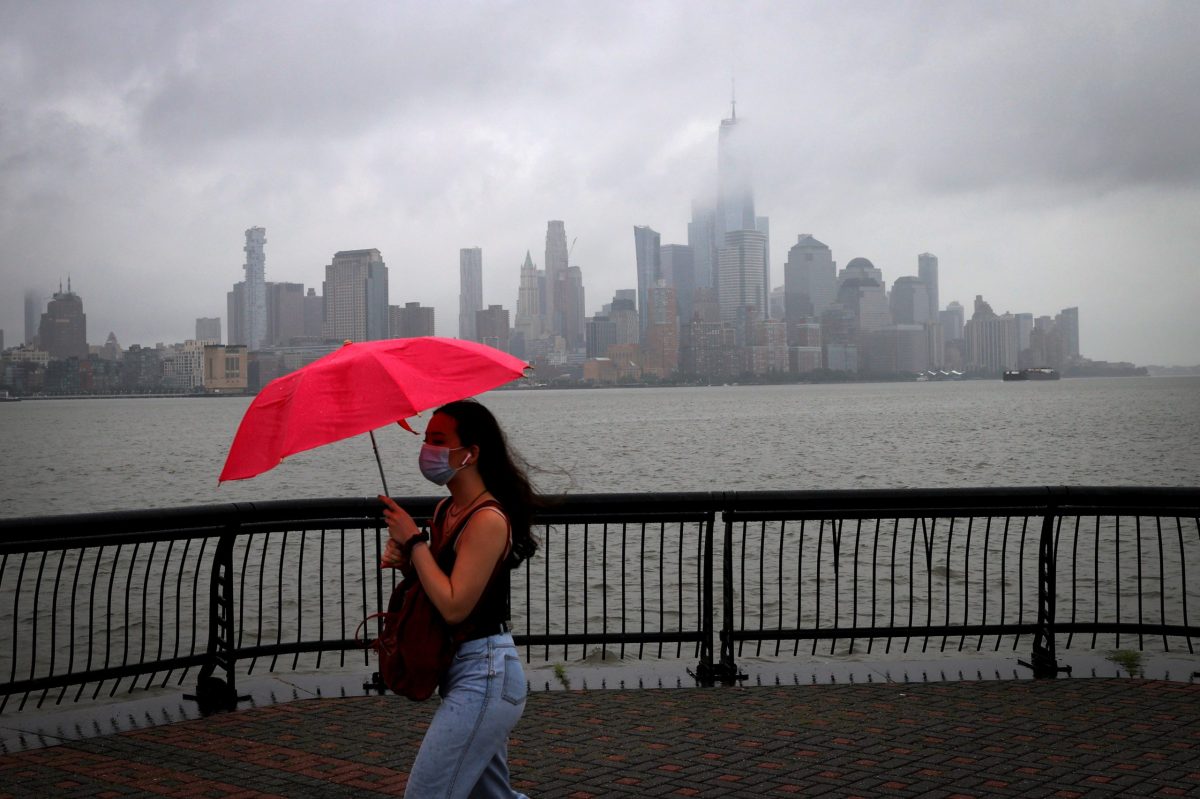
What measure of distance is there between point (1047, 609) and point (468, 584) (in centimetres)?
610

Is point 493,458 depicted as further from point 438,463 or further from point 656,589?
point 656,589

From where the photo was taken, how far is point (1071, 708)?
744 cm

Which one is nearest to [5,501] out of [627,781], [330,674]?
[330,674]

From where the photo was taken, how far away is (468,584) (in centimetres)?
382

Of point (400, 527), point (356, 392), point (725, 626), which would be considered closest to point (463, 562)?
point (400, 527)

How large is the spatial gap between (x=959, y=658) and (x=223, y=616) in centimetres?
529

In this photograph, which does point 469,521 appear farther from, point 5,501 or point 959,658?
point 5,501

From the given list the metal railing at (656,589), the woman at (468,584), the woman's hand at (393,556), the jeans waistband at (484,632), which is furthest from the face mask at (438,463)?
the metal railing at (656,589)

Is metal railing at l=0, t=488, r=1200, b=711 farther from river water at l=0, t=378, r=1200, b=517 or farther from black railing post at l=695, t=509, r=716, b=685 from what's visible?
river water at l=0, t=378, r=1200, b=517

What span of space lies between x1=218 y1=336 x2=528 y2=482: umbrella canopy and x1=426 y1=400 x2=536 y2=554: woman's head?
0.29 feet

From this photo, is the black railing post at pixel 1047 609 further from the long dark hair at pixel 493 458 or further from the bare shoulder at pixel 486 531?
the bare shoulder at pixel 486 531

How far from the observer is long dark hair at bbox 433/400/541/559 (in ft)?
13.1

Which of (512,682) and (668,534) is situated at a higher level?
(512,682)

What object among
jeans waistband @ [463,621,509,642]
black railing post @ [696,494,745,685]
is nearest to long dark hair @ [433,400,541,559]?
jeans waistband @ [463,621,509,642]
